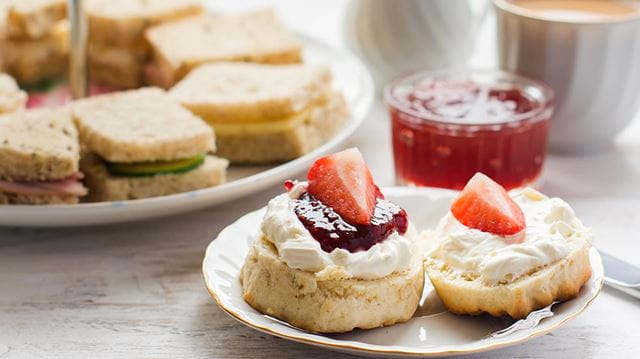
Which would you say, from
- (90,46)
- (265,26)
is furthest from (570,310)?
(90,46)

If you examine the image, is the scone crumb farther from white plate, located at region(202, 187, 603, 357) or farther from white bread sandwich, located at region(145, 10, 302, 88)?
white bread sandwich, located at region(145, 10, 302, 88)

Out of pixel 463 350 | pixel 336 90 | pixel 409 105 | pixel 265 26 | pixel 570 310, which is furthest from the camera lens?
pixel 265 26

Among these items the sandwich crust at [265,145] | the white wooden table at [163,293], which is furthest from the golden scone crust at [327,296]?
the sandwich crust at [265,145]

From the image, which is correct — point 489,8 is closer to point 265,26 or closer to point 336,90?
point 336,90

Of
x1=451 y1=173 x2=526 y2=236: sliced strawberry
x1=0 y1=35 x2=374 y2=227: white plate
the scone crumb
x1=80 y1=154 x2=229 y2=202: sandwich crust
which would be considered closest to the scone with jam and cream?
the scone crumb

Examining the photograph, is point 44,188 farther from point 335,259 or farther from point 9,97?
point 335,259
